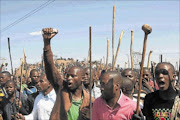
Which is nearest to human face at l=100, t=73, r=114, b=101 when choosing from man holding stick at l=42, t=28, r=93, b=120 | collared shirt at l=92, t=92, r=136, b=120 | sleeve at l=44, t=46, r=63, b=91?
collared shirt at l=92, t=92, r=136, b=120

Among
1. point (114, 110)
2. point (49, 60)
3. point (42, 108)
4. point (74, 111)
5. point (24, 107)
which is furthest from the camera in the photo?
point (24, 107)

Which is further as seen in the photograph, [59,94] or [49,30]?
[59,94]

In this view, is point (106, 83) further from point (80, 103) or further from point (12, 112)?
point (12, 112)

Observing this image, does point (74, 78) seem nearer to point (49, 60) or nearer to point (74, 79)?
point (74, 79)

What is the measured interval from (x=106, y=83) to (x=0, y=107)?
10.1ft

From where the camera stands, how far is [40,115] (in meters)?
4.18

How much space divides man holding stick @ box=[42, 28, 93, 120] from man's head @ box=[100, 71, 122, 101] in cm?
49

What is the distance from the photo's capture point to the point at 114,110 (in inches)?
125

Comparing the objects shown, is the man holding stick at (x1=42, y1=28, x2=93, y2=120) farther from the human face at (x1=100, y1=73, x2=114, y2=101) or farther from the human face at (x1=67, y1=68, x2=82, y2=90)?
the human face at (x1=100, y1=73, x2=114, y2=101)

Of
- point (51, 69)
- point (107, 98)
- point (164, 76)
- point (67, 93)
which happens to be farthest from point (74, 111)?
point (164, 76)

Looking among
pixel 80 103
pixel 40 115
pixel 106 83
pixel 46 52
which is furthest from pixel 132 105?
pixel 40 115

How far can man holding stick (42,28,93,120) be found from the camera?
3.37 meters

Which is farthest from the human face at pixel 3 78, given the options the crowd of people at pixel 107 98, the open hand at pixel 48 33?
the open hand at pixel 48 33

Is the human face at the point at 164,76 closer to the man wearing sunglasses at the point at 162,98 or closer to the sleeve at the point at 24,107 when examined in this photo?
the man wearing sunglasses at the point at 162,98
